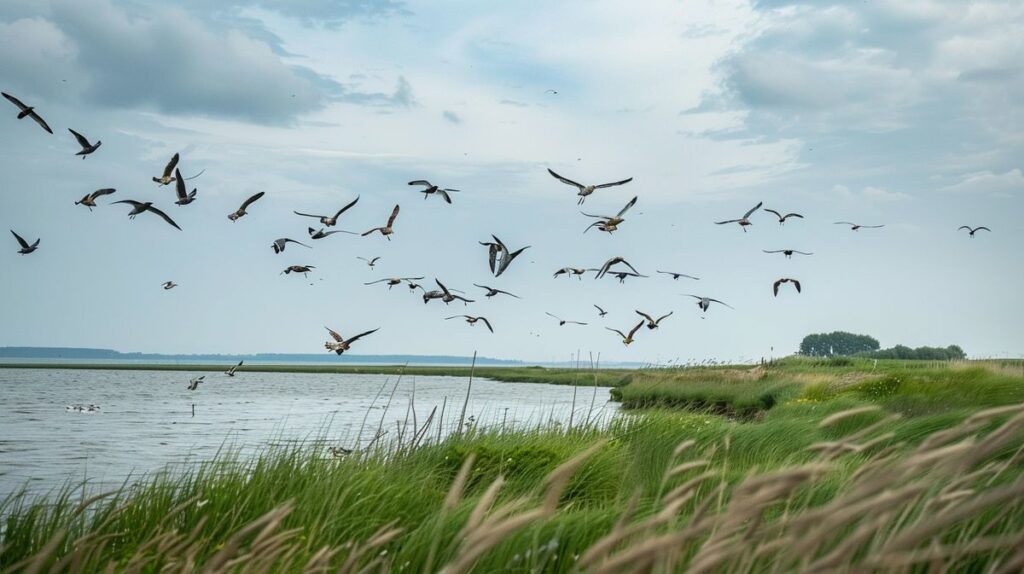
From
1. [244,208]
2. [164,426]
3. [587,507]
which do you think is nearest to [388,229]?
[244,208]

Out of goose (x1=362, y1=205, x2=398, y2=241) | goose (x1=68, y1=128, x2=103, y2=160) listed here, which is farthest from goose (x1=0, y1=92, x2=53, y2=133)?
goose (x1=362, y1=205, x2=398, y2=241)

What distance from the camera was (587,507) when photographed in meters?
7.91

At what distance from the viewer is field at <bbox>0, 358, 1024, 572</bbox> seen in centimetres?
240

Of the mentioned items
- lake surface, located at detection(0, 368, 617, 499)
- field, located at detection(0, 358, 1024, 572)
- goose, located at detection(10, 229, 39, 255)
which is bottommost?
lake surface, located at detection(0, 368, 617, 499)

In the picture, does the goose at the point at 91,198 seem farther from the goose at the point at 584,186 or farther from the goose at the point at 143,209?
the goose at the point at 584,186

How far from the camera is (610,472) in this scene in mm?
11953

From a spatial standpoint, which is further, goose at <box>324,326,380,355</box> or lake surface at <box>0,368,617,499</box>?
lake surface at <box>0,368,617,499</box>

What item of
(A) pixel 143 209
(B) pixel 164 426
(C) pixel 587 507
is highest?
(A) pixel 143 209

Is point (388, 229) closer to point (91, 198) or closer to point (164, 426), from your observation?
point (91, 198)

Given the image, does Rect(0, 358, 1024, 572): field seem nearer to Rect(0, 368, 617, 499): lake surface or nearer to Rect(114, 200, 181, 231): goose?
Rect(0, 368, 617, 499): lake surface

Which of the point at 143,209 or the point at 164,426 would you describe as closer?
the point at 143,209

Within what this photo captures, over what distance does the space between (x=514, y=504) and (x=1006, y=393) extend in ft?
73.0

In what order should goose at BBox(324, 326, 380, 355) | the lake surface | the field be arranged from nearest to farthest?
the field → goose at BBox(324, 326, 380, 355) → the lake surface

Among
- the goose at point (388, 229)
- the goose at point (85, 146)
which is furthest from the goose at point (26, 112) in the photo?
the goose at point (388, 229)
